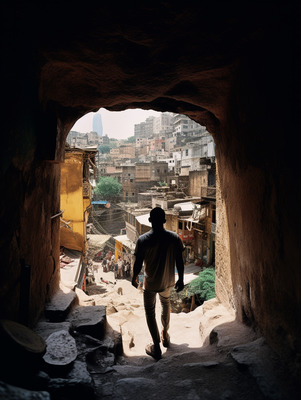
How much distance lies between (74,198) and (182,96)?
911 cm

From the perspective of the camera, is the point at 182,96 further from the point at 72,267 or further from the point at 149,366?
the point at 72,267

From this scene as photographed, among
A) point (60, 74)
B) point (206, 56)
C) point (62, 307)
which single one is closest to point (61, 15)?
point (60, 74)

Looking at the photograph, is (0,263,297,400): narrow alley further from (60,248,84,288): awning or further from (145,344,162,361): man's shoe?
(60,248,84,288): awning

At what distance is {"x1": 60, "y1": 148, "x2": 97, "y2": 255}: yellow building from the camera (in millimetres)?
11953

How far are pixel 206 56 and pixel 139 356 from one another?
4314 millimetres

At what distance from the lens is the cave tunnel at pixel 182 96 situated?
7.37ft

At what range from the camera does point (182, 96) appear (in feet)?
13.7

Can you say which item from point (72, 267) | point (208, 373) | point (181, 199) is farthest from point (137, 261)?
point (181, 199)

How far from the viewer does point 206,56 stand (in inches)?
118

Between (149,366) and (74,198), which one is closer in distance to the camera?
(149,366)

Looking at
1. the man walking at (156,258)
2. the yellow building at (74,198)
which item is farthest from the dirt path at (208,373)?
the yellow building at (74,198)

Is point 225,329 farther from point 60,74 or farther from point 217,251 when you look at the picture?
point 60,74

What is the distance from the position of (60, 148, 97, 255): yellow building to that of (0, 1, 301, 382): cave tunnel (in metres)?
8.16

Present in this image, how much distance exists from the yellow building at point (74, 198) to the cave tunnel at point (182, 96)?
26.8ft
